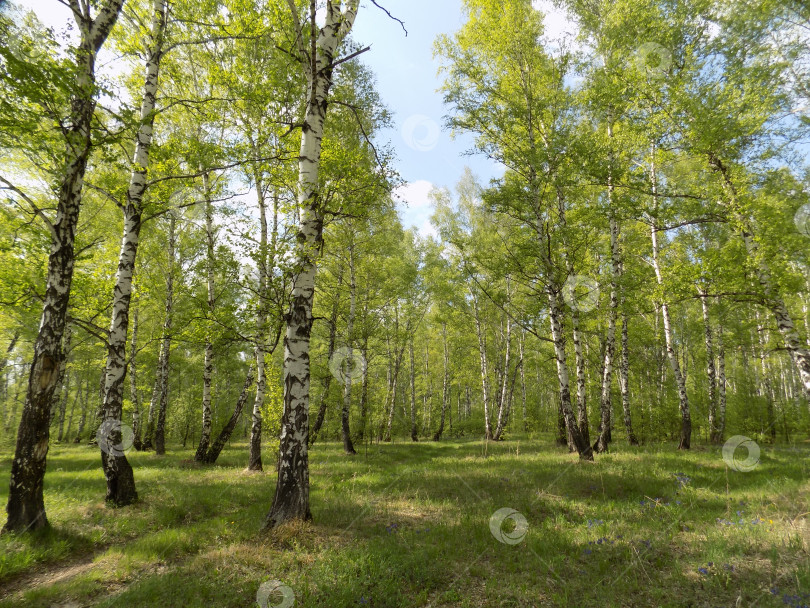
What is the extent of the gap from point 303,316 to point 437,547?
12.8 feet

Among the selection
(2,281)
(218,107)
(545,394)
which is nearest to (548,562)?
(2,281)

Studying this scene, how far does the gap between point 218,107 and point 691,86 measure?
14149mm

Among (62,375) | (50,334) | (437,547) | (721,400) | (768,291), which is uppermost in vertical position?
(768,291)

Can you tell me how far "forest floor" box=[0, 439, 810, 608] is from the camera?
3.79 metres

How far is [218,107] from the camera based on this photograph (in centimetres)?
1115

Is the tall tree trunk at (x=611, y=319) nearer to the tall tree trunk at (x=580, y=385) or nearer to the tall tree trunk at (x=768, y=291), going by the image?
Answer: the tall tree trunk at (x=580, y=385)

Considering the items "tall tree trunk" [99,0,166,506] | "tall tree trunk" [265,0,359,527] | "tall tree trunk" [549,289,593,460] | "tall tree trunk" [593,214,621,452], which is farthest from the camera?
"tall tree trunk" [593,214,621,452]

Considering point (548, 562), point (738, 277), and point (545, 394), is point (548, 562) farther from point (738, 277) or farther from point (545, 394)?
point (545, 394)

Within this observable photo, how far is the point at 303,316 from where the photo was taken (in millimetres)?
5711

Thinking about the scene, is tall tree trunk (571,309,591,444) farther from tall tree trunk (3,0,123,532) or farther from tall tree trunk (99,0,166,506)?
tall tree trunk (3,0,123,532)

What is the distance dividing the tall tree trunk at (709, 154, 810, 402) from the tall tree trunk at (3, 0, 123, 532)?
45.9 feet

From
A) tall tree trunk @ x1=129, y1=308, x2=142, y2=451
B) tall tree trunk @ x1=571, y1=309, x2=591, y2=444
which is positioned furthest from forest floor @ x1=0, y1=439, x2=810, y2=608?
tall tree trunk @ x1=129, y1=308, x2=142, y2=451

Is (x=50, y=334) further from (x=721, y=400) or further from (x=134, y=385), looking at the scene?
(x=721, y=400)

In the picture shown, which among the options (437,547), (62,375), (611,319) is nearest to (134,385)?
(62,375)
